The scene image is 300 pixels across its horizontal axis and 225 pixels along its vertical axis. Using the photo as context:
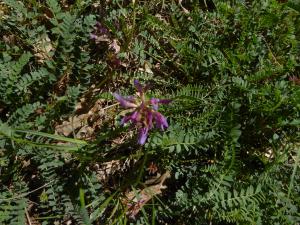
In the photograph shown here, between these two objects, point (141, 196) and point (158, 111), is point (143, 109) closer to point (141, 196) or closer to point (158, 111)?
point (158, 111)

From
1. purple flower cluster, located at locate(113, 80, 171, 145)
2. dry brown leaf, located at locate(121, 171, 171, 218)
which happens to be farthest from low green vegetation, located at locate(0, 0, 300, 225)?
purple flower cluster, located at locate(113, 80, 171, 145)

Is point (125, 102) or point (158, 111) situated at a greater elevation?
point (125, 102)

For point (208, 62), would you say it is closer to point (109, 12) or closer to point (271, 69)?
point (271, 69)

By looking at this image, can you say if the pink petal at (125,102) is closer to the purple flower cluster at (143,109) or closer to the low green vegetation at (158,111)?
the purple flower cluster at (143,109)

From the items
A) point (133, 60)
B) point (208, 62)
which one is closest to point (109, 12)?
point (133, 60)

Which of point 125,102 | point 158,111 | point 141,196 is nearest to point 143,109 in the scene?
point 125,102

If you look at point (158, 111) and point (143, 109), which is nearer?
point (143, 109)

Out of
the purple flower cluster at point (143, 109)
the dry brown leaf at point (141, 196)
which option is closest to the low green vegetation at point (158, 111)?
the dry brown leaf at point (141, 196)

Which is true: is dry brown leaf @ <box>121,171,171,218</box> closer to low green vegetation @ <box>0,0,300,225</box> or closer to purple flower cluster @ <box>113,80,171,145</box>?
low green vegetation @ <box>0,0,300,225</box>
